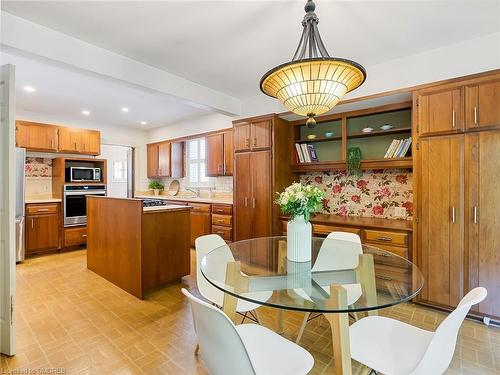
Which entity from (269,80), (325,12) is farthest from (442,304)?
(325,12)

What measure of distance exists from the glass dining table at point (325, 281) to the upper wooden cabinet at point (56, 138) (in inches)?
172

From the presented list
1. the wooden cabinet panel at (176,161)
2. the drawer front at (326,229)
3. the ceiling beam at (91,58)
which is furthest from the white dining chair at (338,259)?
the wooden cabinet panel at (176,161)

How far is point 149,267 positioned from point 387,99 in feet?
10.9

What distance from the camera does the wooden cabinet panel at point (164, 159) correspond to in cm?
595

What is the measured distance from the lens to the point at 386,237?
9.15 ft

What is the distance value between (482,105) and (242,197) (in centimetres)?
289

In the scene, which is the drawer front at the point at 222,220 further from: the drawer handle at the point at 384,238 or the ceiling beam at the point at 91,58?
the drawer handle at the point at 384,238

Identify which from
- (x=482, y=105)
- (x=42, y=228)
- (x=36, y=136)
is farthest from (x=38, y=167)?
(x=482, y=105)

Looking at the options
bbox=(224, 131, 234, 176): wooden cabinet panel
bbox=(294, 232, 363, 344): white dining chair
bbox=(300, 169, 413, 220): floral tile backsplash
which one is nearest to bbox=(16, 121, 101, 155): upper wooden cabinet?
bbox=(224, 131, 234, 176): wooden cabinet panel

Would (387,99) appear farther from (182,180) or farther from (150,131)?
(150,131)

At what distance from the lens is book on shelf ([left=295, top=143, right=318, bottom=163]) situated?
148 inches

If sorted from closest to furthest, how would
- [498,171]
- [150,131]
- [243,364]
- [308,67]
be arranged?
[243,364] < [308,67] < [498,171] < [150,131]

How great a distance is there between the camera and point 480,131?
2.31 metres

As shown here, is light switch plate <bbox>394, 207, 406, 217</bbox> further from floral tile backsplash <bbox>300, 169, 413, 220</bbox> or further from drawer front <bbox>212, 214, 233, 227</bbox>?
drawer front <bbox>212, 214, 233, 227</bbox>
